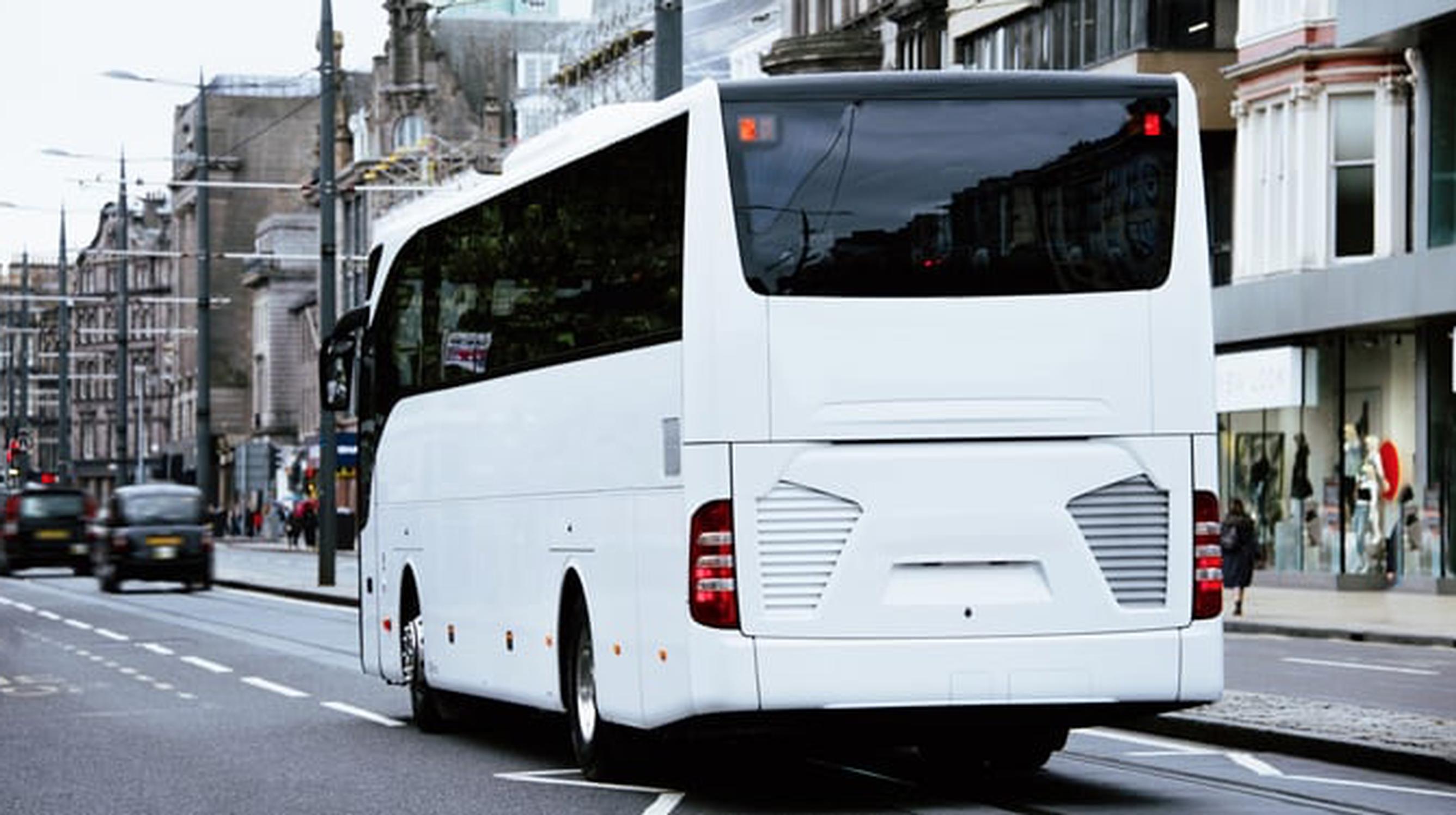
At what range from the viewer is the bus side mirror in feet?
75.5

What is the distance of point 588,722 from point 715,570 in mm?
2372

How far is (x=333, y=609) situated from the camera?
150 ft

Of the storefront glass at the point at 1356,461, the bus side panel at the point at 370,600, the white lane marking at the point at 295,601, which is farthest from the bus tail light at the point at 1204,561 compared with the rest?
the storefront glass at the point at 1356,461

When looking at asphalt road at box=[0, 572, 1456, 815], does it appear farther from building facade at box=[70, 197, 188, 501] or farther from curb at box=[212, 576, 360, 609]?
building facade at box=[70, 197, 188, 501]

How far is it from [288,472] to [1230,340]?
8121 centimetres

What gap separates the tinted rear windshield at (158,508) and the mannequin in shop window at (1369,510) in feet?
65.9

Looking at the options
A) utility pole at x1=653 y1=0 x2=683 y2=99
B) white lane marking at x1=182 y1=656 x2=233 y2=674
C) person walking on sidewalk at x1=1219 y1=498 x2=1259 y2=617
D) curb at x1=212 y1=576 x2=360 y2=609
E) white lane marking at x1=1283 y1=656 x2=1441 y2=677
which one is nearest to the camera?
white lane marking at x1=1283 y1=656 x2=1441 y2=677

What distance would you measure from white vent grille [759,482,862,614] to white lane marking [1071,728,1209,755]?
3507 millimetres

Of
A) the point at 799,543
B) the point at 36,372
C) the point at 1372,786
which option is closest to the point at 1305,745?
the point at 1372,786

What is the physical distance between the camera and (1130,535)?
14.5 m

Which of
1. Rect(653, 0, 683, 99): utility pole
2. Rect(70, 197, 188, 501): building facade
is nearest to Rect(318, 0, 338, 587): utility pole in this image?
Rect(653, 0, 683, 99): utility pole

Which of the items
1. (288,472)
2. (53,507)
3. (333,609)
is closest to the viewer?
(333,609)

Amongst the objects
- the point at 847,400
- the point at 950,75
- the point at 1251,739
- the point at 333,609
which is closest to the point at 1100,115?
the point at 950,75

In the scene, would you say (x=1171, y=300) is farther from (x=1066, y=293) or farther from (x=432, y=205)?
(x=432, y=205)
